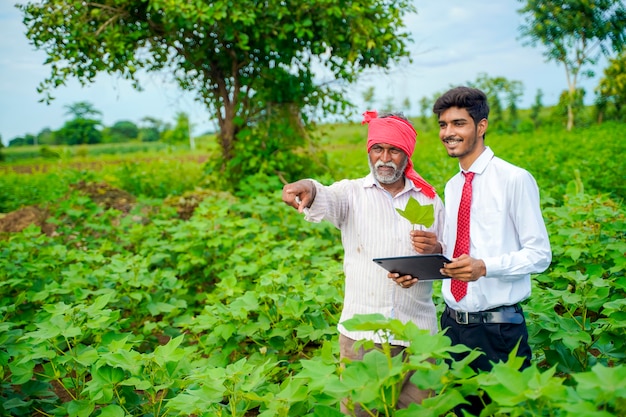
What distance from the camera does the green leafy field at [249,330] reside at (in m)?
1.68

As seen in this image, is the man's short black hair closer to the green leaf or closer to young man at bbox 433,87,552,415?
young man at bbox 433,87,552,415

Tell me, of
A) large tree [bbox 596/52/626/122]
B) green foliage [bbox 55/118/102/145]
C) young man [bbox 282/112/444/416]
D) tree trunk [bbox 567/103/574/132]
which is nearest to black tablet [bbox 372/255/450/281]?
young man [bbox 282/112/444/416]

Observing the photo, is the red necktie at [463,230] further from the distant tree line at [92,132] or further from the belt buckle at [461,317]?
the distant tree line at [92,132]

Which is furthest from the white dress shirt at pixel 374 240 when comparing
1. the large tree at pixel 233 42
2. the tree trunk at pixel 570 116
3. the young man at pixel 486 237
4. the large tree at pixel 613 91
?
the large tree at pixel 613 91

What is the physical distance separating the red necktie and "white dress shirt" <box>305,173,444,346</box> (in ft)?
0.64

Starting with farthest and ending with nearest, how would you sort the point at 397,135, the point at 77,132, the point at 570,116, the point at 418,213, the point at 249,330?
the point at 77,132, the point at 570,116, the point at 249,330, the point at 397,135, the point at 418,213

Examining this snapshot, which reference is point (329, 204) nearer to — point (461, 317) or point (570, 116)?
point (461, 317)

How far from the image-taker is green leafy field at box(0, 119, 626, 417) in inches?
66.1

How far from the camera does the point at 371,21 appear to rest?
873cm

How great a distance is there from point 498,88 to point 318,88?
93.2ft

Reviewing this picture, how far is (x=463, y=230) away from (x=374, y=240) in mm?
374

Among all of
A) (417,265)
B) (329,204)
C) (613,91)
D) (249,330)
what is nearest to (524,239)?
(417,265)

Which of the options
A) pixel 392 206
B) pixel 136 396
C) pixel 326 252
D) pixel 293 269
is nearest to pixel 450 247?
pixel 392 206

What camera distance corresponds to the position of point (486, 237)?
221 cm
